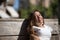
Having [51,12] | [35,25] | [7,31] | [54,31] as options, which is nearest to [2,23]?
[7,31]

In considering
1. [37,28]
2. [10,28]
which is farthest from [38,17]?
[10,28]

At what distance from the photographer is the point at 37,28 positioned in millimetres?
4805

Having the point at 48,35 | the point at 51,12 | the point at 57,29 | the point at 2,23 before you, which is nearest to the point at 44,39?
the point at 48,35

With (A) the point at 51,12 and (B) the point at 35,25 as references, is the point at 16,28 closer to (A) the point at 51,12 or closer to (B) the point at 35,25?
(B) the point at 35,25

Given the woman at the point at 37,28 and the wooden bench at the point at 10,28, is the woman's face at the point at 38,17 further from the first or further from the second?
the wooden bench at the point at 10,28

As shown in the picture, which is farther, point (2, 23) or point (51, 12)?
point (51, 12)

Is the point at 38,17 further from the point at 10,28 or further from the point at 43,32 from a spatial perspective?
the point at 10,28

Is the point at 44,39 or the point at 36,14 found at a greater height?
the point at 36,14

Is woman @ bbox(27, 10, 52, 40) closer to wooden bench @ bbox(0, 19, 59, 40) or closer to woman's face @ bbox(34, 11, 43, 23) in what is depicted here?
woman's face @ bbox(34, 11, 43, 23)

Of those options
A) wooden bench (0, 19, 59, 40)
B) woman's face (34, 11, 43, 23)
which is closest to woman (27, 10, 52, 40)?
woman's face (34, 11, 43, 23)

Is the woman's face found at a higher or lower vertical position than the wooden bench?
higher

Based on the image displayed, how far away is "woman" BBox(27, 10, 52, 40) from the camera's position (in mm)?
4801

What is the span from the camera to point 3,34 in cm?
498

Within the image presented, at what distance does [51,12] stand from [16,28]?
658 inches
